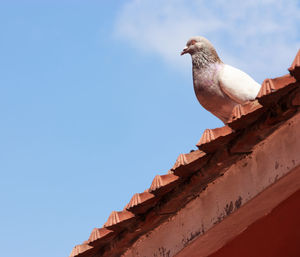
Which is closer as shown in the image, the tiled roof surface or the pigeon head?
the tiled roof surface

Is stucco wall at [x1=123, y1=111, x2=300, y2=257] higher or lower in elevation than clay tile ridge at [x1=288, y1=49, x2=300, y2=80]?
lower

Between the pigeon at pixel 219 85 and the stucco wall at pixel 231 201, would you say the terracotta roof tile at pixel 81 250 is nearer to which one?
the stucco wall at pixel 231 201

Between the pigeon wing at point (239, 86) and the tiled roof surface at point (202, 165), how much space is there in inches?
51.5

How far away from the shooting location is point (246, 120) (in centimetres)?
335

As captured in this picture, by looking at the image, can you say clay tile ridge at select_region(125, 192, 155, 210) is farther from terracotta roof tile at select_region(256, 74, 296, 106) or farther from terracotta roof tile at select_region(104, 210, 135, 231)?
terracotta roof tile at select_region(256, 74, 296, 106)

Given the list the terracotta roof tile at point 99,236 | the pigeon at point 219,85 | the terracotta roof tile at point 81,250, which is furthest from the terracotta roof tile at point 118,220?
the pigeon at point 219,85

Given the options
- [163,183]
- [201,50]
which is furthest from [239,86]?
[163,183]

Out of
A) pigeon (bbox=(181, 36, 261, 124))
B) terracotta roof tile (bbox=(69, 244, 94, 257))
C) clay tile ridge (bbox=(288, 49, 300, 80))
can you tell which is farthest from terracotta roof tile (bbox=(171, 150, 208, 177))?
pigeon (bbox=(181, 36, 261, 124))

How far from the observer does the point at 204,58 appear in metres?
5.47

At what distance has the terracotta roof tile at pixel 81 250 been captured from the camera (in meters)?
4.46

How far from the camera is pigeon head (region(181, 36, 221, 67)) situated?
548 cm

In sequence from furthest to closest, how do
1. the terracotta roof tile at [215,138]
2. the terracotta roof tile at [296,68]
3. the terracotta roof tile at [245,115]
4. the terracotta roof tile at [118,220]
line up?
the terracotta roof tile at [118,220] < the terracotta roof tile at [215,138] < the terracotta roof tile at [245,115] < the terracotta roof tile at [296,68]

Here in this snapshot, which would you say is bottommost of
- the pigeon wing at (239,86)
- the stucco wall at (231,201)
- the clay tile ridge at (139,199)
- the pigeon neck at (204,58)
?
the stucco wall at (231,201)

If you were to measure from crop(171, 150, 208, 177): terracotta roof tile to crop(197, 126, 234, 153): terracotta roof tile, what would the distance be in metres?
0.08
